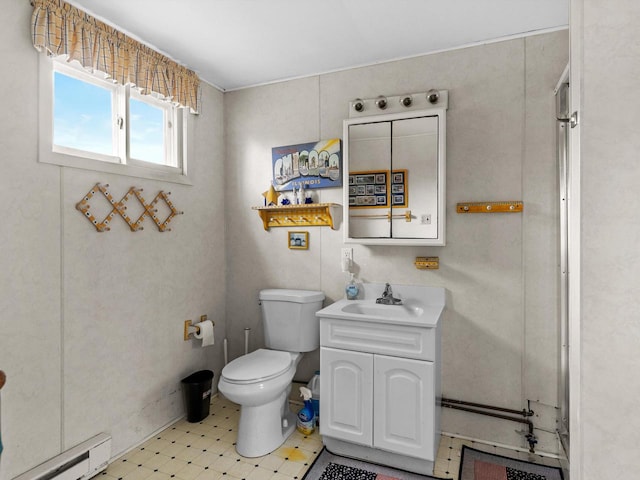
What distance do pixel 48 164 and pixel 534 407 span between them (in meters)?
2.97

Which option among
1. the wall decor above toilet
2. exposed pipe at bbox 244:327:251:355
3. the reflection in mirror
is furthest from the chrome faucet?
the wall decor above toilet

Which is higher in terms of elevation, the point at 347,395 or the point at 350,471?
the point at 347,395

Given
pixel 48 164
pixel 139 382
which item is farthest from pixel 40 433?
pixel 48 164

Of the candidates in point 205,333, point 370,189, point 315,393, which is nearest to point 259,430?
point 315,393

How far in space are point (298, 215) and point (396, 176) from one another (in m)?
0.79

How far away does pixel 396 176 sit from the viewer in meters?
2.41

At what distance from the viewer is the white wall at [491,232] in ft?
7.06

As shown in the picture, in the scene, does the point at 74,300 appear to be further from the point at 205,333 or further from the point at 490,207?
the point at 490,207

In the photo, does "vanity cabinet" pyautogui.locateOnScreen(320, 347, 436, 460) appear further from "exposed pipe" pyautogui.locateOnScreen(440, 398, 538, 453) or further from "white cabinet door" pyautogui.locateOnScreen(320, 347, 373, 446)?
"exposed pipe" pyautogui.locateOnScreen(440, 398, 538, 453)

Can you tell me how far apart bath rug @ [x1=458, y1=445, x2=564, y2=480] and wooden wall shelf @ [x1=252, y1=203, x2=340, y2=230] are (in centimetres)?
165

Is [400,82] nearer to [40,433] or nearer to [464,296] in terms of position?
[464,296]

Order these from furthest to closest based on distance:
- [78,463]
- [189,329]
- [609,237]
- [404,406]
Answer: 1. [189,329]
2. [404,406]
3. [78,463]
4. [609,237]

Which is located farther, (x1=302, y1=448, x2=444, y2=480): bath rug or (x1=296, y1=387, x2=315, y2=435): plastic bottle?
(x1=296, y1=387, x2=315, y2=435): plastic bottle

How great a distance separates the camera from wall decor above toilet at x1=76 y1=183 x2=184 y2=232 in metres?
1.99
